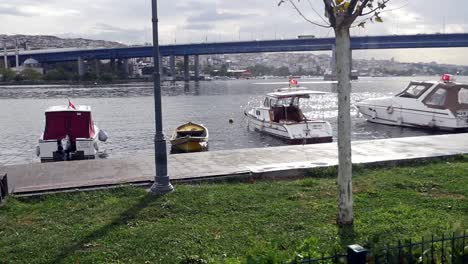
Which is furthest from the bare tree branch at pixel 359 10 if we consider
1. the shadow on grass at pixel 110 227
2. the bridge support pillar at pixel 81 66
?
the bridge support pillar at pixel 81 66

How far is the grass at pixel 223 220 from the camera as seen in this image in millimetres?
6203

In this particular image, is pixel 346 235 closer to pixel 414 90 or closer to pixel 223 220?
pixel 223 220

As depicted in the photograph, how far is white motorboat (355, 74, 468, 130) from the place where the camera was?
27.8 metres

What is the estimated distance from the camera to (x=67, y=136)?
20.7 meters

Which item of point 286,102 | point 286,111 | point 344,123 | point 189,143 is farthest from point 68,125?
point 344,123

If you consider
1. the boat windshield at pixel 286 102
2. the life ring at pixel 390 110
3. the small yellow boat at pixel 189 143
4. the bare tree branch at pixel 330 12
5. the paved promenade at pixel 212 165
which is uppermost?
the bare tree branch at pixel 330 12

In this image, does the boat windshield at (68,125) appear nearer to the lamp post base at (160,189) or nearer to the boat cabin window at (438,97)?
the lamp post base at (160,189)

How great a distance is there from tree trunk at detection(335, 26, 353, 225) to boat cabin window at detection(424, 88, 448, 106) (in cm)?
2361

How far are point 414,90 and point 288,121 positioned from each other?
329 inches

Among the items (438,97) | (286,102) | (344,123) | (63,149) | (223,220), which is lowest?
(63,149)

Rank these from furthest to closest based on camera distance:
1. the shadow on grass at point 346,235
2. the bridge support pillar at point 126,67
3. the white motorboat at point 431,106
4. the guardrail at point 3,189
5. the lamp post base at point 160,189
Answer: the bridge support pillar at point 126,67
the white motorboat at point 431,106
the lamp post base at point 160,189
the guardrail at point 3,189
the shadow on grass at point 346,235

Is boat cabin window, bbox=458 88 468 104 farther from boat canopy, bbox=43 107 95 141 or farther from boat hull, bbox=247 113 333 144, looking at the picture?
boat canopy, bbox=43 107 95 141

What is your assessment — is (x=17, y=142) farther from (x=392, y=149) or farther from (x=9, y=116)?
(x=392, y=149)

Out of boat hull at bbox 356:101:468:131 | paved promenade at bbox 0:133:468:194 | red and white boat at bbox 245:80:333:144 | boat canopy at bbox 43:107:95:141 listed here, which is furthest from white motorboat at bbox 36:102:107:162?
boat hull at bbox 356:101:468:131
